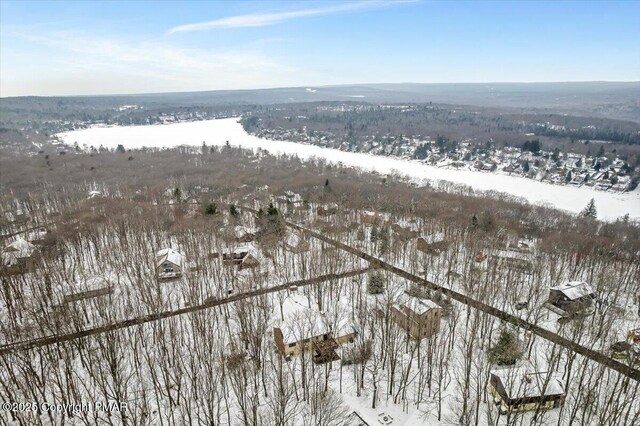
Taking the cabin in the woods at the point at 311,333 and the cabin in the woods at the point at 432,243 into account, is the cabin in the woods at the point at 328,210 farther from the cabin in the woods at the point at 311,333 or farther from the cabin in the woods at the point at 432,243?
the cabin in the woods at the point at 311,333

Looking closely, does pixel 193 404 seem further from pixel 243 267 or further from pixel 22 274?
pixel 22 274

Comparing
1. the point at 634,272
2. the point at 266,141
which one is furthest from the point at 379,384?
the point at 266,141

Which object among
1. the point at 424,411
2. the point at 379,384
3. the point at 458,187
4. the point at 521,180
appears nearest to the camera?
the point at 424,411

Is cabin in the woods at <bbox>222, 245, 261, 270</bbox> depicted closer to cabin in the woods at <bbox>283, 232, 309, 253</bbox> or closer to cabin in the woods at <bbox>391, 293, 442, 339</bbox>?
cabin in the woods at <bbox>283, 232, 309, 253</bbox>

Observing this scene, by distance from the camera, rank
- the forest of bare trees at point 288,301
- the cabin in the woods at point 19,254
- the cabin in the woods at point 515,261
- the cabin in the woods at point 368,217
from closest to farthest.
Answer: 1. the forest of bare trees at point 288,301
2. the cabin in the woods at point 19,254
3. the cabin in the woods at point 515,261
4. the cabin in the woods at point 368,217

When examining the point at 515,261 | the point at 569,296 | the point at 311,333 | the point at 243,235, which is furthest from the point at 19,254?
the point at 569,296

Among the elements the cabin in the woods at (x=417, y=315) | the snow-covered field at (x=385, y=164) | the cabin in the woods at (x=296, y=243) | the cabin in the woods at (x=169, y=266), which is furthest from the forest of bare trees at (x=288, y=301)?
the snow-covered field at (x=385, y=164)

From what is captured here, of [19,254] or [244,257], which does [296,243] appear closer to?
[244,257]
